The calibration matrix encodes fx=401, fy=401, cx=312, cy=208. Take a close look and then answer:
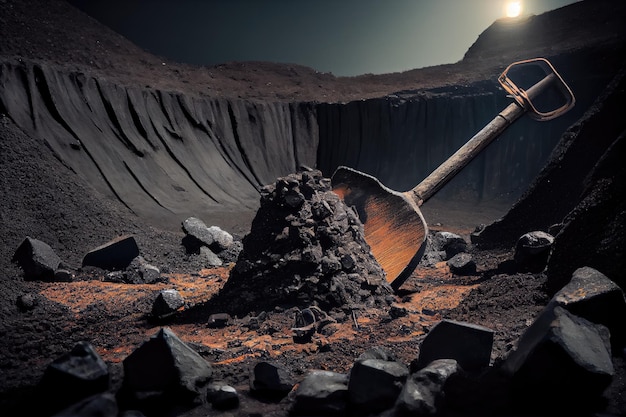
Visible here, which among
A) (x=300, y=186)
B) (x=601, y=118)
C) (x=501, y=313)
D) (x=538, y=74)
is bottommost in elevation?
(x=501, y=313)

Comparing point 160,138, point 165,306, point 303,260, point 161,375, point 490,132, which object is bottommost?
point 165,306

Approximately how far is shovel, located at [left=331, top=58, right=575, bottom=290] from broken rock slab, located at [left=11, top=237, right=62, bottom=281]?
10.1ft

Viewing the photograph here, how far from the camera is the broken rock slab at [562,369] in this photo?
1.52m

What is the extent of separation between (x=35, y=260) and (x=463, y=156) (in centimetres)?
450

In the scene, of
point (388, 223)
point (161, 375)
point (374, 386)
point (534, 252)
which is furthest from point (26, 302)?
point (534, 252)

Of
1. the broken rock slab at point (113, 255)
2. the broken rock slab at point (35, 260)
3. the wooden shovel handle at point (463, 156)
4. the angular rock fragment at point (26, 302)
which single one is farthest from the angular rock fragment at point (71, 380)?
the broken rock slab at point (113, 255)

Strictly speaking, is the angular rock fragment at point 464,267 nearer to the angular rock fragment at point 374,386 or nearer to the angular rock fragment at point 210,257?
the angular rock fragment at point 374,386

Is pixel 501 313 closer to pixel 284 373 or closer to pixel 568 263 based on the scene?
pixel 568 263

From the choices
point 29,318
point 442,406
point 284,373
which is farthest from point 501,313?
point 29,318

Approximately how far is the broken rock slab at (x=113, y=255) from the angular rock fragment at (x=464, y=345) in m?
3.93

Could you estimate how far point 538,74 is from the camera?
933 cm

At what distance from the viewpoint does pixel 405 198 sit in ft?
12.7

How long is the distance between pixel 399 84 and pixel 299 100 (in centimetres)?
344

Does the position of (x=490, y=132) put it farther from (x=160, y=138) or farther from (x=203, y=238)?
(x=160, y=138)
